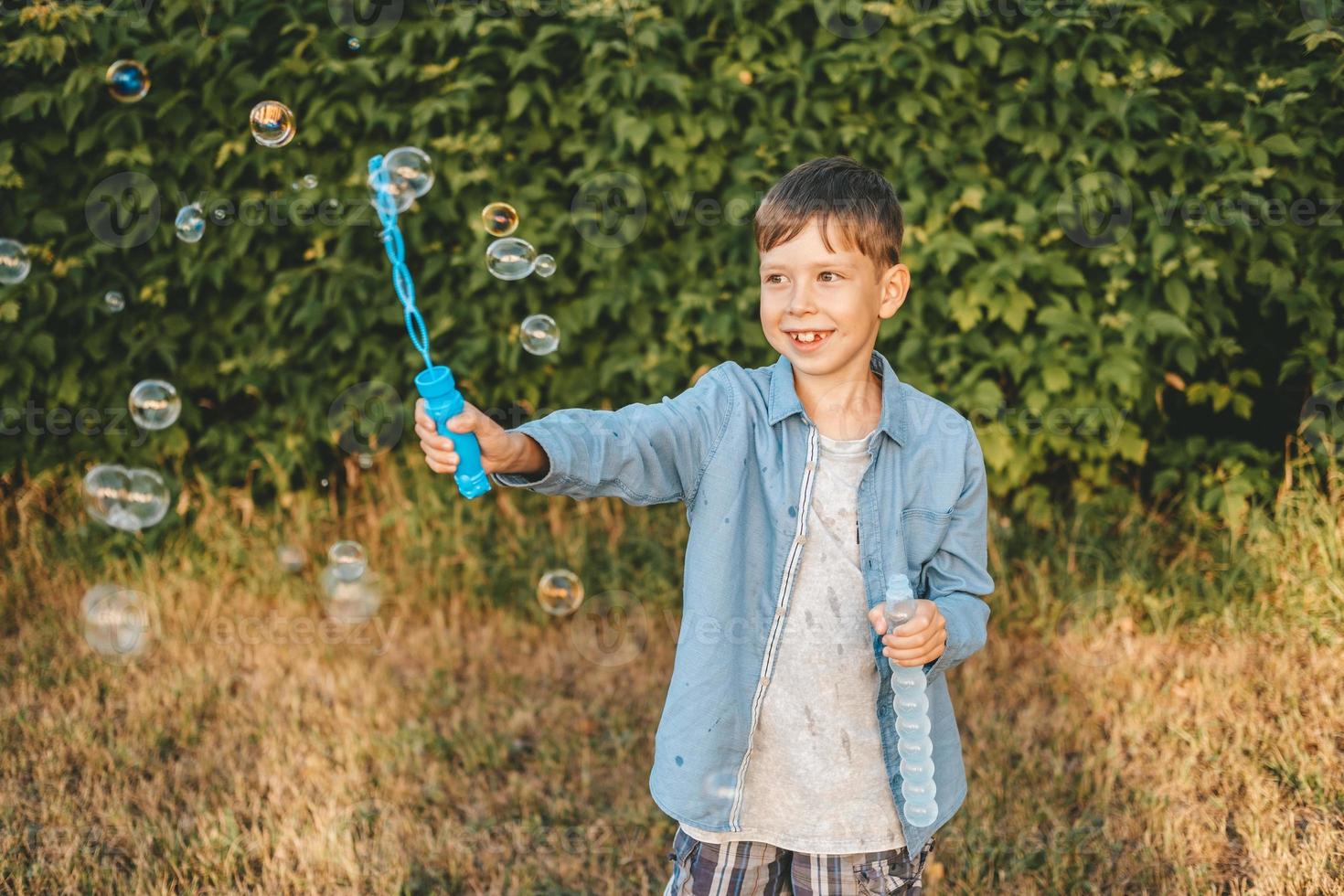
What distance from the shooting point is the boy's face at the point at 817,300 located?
6.56 ft

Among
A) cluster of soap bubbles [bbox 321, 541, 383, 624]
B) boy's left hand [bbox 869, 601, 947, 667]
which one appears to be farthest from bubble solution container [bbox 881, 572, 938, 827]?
cluster of soap bubbles [bbox 321, 541, 383, 624]

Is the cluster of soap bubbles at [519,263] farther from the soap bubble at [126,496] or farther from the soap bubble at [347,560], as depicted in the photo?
the soap bubble at [126,496]

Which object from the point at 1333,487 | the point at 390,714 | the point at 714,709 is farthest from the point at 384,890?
the point at 1333,487

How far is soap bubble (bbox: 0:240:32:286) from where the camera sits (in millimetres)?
4098

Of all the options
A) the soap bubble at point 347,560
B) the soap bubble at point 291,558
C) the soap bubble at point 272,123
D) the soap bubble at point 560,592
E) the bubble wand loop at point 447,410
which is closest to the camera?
the bubble wand loop at point 447,410

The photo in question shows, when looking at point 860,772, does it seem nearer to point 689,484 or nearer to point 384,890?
point 689,484

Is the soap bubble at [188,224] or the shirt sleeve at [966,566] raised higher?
the soap bubble at [188,224]

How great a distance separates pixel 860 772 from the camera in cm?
203

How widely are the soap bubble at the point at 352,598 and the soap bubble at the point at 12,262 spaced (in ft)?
5.15

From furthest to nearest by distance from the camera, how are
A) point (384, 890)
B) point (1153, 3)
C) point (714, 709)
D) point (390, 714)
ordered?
1. point (1153, 3)
2. point (390, 714)
3. point (384, 890)
4. point (714, 709)

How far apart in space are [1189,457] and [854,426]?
8.95 feet

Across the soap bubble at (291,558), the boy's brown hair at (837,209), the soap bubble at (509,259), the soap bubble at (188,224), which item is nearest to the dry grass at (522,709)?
the soap bubble at (291,558)

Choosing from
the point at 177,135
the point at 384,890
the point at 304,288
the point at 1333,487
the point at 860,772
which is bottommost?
the point at 384,890

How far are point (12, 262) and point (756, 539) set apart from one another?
338 centimetres
